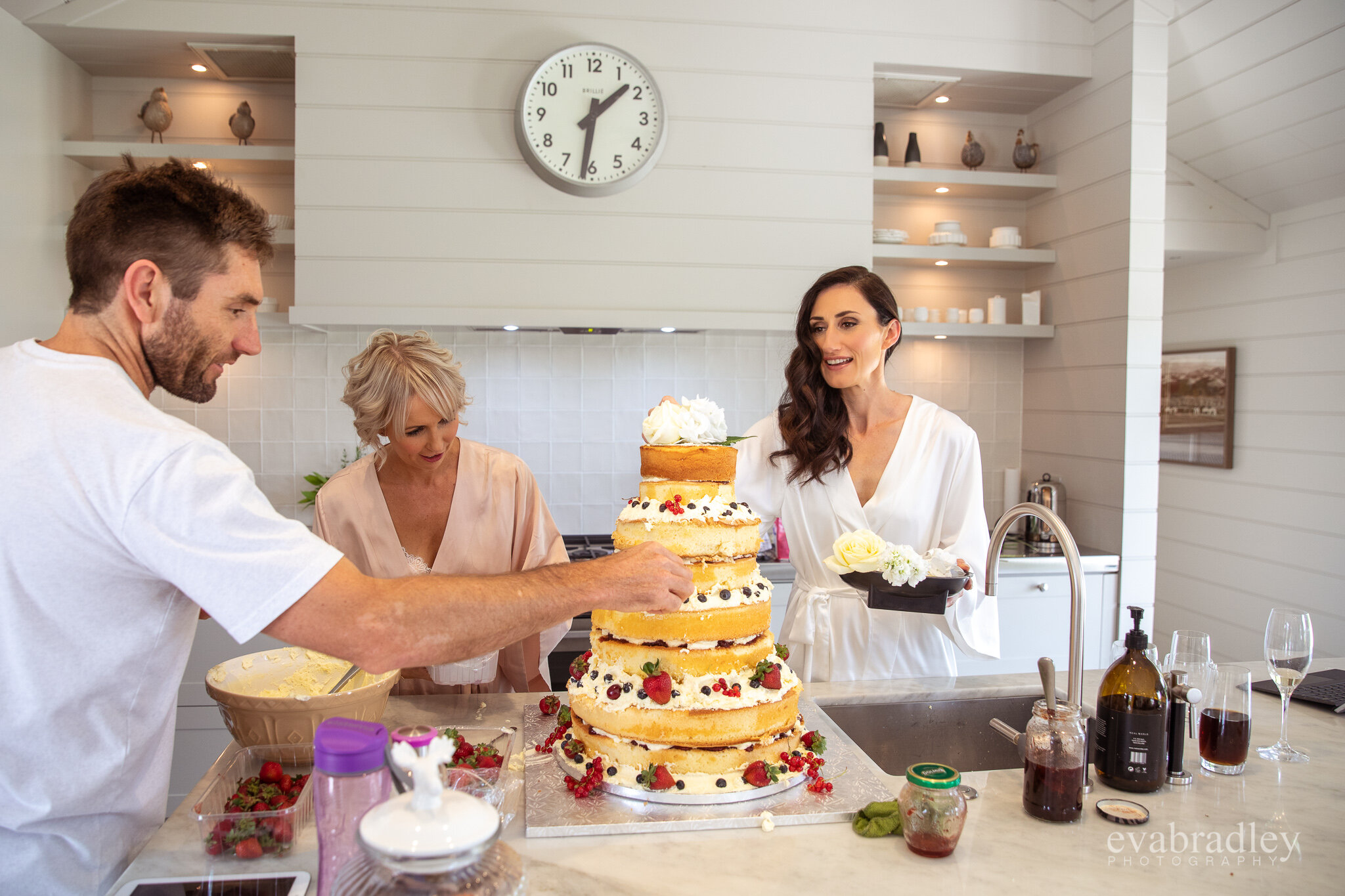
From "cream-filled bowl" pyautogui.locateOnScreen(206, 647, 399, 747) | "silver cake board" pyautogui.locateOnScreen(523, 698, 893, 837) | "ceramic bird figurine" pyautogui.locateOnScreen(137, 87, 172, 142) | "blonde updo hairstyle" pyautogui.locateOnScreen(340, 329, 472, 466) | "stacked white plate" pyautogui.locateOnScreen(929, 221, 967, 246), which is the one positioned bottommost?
"silver cake board" pyautogui.locateOnScreen(523, 698, 893, 837)

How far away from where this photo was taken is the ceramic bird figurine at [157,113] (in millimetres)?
3664

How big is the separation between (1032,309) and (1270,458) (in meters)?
1.50

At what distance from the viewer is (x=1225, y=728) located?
1614 mm

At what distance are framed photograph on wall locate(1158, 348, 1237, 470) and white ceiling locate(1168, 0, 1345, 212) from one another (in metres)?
0.87

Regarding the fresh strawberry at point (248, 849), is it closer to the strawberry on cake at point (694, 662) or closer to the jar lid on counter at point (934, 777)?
the strawberry on cake at point (694, 662)

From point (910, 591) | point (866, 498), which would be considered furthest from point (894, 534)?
point (910, 591)

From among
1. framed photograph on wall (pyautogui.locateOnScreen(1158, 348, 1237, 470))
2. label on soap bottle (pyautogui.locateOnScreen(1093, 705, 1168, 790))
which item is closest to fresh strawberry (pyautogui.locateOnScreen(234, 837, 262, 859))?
label on soap bottle (pyautogui.locateOnScreen(1093, 705, 1168, 790))

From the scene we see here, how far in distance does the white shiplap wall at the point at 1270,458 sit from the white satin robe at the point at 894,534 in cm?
262

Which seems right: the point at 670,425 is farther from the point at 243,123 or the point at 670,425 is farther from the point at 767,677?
the point at 243,123

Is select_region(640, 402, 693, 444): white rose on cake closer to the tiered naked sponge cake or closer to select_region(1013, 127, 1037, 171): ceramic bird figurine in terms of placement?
the tiered naked sponge cake

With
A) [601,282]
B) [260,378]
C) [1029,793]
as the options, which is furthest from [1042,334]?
[260,378]

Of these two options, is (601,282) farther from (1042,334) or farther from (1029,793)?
(1029,793)

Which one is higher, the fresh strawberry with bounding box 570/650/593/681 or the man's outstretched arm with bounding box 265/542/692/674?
the man's outstretched arm with bounding box 265/542/692/674

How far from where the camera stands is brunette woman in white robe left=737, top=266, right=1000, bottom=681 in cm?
242
